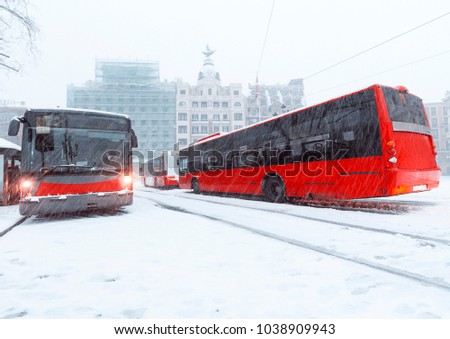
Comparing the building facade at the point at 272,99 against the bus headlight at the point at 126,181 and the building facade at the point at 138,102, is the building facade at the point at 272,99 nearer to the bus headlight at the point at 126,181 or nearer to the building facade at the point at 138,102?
the building facade at the point at 138,102

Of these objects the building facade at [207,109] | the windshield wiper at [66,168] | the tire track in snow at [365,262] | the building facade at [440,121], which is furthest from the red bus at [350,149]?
the building facade at [440,121]

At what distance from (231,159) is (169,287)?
33.0 feet

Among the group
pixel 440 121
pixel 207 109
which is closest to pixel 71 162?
pixel 207 109

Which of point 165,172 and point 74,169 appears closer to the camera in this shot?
point 74,169

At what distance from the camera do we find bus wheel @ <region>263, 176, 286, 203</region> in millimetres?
9413

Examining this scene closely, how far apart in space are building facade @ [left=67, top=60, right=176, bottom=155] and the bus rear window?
7477 cm

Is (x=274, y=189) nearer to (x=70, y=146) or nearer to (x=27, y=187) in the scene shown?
(x=70, y=146)

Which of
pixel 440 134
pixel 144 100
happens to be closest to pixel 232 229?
pixel 144 100

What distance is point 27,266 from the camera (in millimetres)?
2910

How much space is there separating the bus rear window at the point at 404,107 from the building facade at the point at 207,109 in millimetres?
66860

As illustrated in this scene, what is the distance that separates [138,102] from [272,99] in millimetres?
41514

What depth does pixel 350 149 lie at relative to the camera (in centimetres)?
700

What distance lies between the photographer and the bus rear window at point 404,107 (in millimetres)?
6648

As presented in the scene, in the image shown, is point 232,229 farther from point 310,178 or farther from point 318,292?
point 310,178
